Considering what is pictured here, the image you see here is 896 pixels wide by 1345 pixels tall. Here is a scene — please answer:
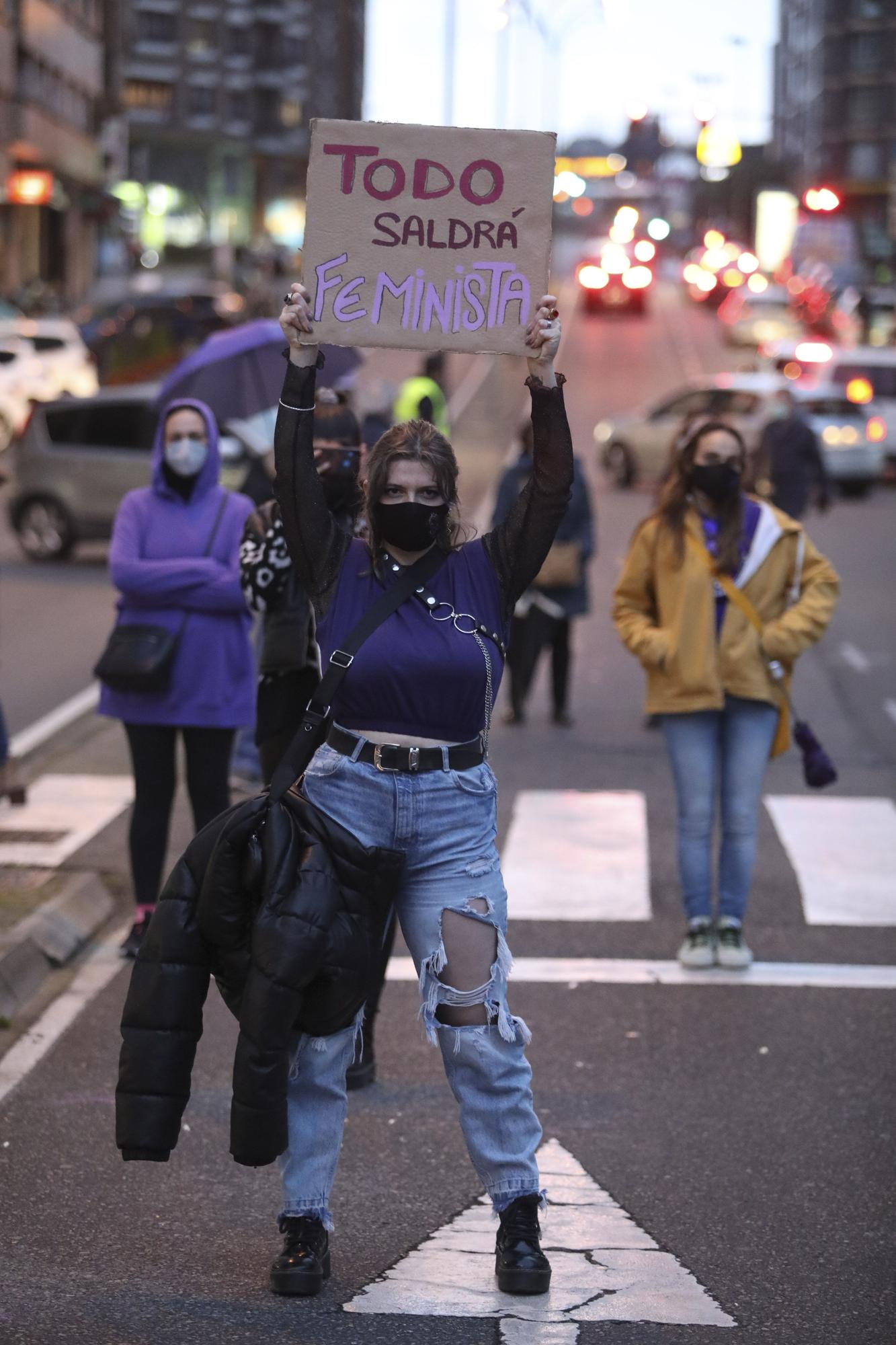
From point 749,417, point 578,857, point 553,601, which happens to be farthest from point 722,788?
point 749,417

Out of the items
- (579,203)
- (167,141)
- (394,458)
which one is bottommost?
(394,458)

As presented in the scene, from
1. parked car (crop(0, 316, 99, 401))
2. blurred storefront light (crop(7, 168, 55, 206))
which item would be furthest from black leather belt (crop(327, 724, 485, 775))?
blurred storefront light (crop(7, 168, 55, 206))

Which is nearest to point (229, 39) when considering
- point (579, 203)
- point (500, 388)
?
point (579, 203)

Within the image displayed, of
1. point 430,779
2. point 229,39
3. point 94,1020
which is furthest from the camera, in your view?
point 229,39

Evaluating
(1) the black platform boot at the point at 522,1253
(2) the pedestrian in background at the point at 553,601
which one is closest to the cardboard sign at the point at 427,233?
(1) the black platform boot at the point at 522,1253

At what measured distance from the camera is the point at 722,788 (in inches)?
291

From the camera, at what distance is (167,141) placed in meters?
126

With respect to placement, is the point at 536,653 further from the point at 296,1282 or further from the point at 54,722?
the point at 296,1282

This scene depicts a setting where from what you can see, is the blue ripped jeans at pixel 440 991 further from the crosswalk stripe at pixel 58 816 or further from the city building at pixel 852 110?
the city building at pixel 852 110

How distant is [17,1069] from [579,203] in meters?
80.1

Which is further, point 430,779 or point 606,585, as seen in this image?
point 606,585

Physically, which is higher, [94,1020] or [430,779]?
[430,779]

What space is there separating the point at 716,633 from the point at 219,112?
125 m

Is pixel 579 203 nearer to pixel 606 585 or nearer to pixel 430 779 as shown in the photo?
pixel 606 585
